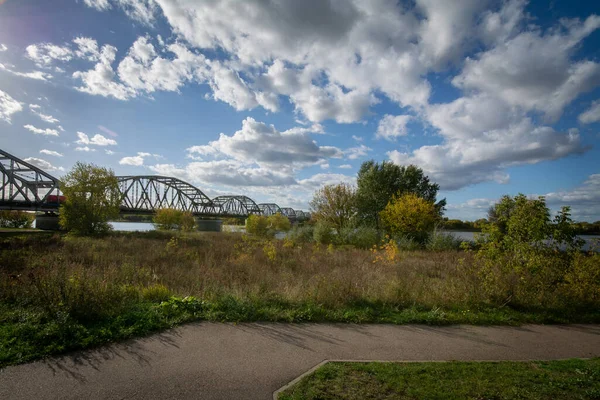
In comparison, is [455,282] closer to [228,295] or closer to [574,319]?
[574,319]

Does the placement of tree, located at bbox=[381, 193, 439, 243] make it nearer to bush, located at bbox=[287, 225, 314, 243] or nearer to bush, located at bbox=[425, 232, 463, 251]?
bush, located at bbox=[425, 232, 463, 251]

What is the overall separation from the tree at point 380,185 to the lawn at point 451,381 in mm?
31893

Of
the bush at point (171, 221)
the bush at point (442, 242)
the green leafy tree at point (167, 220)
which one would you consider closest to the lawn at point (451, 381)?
the bush at point (442, 242)

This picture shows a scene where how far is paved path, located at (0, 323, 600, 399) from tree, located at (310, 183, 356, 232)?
27.6 meters

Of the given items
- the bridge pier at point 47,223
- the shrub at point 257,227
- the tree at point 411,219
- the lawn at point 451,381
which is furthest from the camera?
the shrub at point 257,227

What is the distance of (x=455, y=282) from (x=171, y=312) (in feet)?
27.6

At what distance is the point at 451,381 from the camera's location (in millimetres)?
4148

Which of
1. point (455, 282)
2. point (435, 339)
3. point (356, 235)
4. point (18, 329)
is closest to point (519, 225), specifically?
point (455, 282)

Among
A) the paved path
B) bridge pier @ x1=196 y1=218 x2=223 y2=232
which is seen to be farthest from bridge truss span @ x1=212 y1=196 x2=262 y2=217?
the paved path

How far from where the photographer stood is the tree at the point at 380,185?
3762 centimetres

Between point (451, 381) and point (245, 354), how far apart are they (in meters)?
3.20

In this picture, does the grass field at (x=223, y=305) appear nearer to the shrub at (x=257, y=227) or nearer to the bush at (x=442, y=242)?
the bush at (x=442, y=242)

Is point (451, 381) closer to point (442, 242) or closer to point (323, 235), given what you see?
point (442, 242)

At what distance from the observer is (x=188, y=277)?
10.1 m
